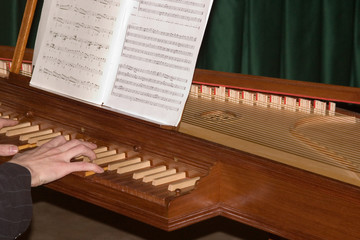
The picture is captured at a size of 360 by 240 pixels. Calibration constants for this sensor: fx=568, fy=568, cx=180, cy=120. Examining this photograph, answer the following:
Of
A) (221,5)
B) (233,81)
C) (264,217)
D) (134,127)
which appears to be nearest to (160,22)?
(134,127)

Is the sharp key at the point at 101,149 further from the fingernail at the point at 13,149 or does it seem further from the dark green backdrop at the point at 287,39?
the dark green backdrop at the point at 287,39

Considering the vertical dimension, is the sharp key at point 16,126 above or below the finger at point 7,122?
below

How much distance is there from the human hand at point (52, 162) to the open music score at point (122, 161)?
0.14 feet

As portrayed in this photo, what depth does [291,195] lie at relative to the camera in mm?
1595

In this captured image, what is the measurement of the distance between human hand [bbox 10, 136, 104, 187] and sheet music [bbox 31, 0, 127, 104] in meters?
0.23

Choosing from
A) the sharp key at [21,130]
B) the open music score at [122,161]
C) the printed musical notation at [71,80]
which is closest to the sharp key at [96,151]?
the open music score at [122,161]

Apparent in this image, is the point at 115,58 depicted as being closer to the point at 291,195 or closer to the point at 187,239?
the point at 291,195

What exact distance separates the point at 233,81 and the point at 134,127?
1.85 feet

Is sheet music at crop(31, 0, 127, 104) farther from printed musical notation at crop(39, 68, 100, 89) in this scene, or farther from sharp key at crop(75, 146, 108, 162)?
sharp key at crop(75, 146, 108, 162)

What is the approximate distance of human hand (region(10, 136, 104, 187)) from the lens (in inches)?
66.1

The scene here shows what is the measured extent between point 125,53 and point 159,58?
0.15 m

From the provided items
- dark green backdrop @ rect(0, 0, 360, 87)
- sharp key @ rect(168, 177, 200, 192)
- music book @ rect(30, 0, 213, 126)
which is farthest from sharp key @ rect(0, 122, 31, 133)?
dark green backdrop @ rect(0, 0, 360, 87)

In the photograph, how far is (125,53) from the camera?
6.26 feet

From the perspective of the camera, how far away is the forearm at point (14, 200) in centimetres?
154
